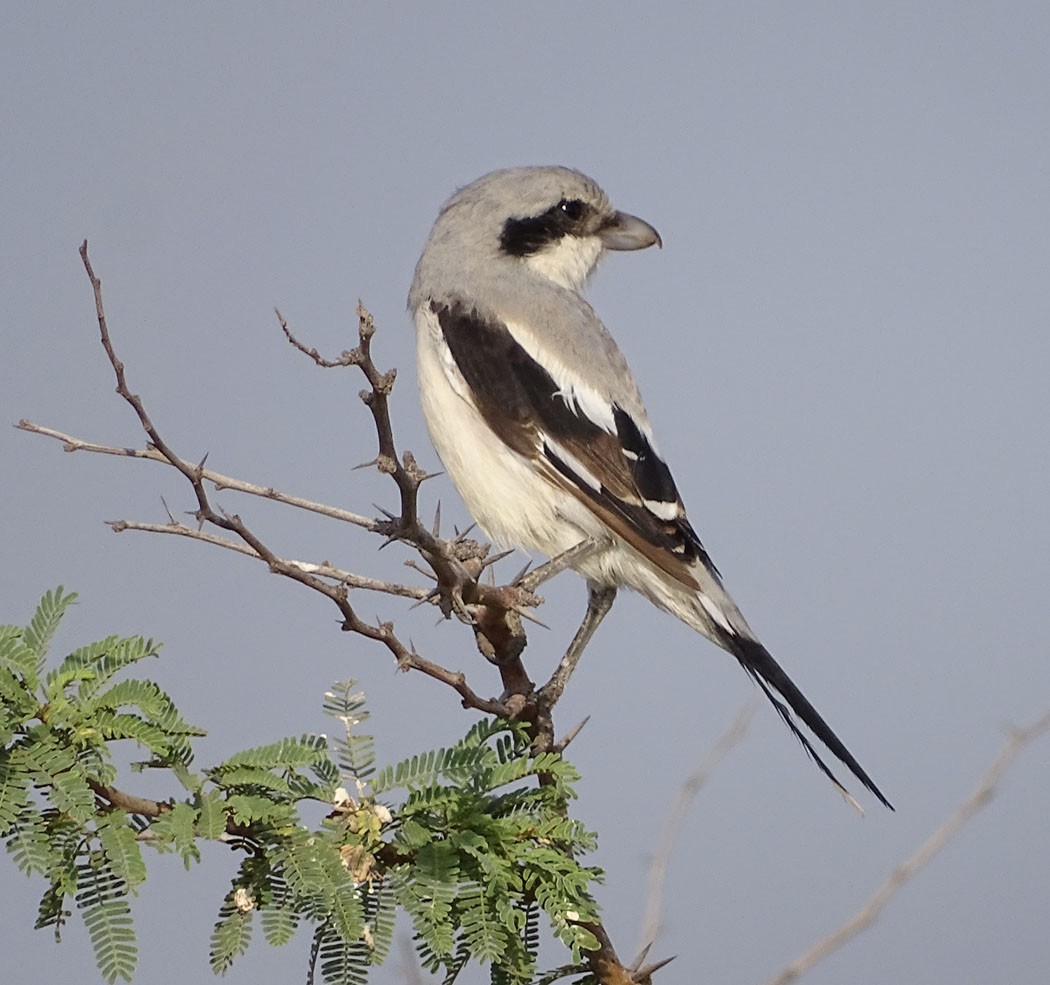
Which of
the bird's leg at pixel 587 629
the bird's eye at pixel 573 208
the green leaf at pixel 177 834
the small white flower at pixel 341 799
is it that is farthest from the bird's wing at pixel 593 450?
the green leaf at pixel 177 834

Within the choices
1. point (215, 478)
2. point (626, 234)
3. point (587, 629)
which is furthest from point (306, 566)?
point (626, 234)

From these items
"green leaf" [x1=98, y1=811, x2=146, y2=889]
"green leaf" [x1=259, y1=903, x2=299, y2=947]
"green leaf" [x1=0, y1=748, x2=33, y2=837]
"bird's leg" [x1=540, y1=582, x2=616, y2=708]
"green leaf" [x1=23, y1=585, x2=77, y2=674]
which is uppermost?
"bird's leg" [x1=540, y1=582, x2=616, y2=708]

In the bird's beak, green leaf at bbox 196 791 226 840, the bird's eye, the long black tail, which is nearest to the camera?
green leaf at bbox 196 791 226 840

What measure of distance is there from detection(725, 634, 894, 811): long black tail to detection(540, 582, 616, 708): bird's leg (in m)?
0.51

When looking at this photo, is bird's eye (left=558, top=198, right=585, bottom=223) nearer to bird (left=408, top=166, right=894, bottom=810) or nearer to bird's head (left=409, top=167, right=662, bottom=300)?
bird's head (left=409, top=167, right=662, bottom=300)

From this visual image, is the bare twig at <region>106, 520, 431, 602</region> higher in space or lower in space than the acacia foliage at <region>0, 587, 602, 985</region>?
higher

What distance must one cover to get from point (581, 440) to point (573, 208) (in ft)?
4.50

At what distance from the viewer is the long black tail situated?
3.57 meters

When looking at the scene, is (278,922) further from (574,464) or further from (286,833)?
(574,464)

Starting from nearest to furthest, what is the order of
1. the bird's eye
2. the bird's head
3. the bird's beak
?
the bird's head → the bird's eye → the bird's beak

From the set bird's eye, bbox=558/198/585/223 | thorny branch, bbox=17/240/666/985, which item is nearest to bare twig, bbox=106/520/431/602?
thorny branch, bbox=17/240/666/985

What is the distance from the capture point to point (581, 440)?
4035mm

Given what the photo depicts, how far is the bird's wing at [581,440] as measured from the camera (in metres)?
3.93

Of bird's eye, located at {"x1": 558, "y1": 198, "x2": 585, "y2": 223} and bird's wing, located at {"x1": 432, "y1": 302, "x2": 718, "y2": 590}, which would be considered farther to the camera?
bird's eye, located at {"x1": 558, "y1": 198, "x2": 585, "y2": 223}
